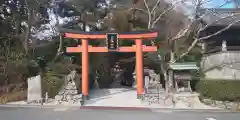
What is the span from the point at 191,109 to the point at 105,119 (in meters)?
5.74

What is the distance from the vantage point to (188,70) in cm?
1766

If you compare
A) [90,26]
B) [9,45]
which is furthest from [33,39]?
[90,26]

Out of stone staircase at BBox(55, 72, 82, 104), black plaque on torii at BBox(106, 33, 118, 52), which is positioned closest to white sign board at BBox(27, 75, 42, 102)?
stone staircase at BBox(55, 72, 82, 104)

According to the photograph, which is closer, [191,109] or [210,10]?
[191,109]

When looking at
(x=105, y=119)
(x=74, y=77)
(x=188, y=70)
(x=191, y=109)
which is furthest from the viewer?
(x=188, y=70)

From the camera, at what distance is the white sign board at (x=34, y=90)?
52.2ft

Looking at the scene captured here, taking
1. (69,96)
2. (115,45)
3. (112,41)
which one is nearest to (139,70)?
(115,45)

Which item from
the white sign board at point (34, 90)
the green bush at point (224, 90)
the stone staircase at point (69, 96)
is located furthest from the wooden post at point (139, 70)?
the white sign board at point (34, 90)

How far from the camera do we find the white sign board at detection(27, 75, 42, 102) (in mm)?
15907

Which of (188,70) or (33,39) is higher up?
(33,39)

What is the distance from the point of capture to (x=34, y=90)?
16.1 m

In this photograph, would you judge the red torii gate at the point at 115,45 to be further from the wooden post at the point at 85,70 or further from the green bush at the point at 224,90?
the green bush at the point at 224,90

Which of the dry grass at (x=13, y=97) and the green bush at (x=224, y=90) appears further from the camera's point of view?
the dry grass at (x=13, y=97)

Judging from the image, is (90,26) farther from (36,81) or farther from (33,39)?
(36,81)
